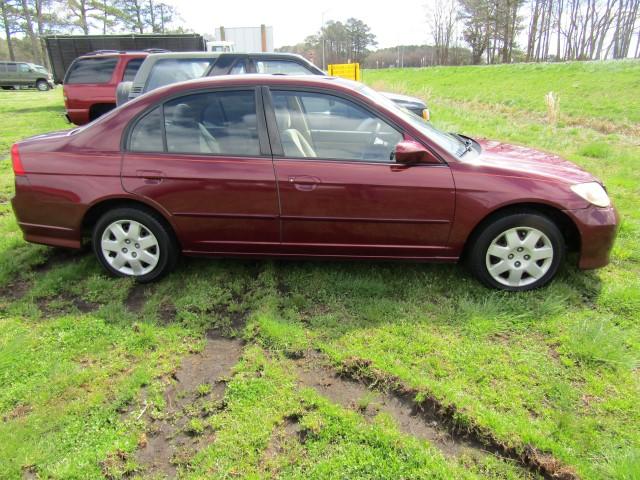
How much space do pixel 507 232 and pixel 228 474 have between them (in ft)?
8.11

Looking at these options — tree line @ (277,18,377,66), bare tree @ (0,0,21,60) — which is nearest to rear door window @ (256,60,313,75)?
bare tree @ (0,0,21,60)

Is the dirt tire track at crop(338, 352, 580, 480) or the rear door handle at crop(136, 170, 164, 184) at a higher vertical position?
the rear door handle at crop(136, 170, 164, 184)

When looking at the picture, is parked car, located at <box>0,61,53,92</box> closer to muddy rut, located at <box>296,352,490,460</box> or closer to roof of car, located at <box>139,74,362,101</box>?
roof of car, located at <box>139,74,362,101</box>

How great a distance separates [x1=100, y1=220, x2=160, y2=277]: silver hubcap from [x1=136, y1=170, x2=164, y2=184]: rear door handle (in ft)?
1.22

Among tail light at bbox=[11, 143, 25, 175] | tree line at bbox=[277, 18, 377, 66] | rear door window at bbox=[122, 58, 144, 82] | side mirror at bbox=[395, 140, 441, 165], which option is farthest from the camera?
tree line at bbox=[277, 18, 377, 66]

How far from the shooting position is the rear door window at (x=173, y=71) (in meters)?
6.90

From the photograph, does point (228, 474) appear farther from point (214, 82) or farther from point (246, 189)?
point (214, 82)

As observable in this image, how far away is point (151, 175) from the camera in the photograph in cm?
337

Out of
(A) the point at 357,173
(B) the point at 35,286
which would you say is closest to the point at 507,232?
(A) the point at 357,173

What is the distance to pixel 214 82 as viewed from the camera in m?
3.42

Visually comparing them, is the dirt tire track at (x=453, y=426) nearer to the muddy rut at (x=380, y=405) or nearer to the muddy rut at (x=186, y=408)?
the muddy rut at (x=380, y=405)

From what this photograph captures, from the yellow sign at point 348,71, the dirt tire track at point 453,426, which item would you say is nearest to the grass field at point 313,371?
the dirt tire track at point 453,426

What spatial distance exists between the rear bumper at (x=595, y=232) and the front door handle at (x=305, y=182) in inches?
72.1

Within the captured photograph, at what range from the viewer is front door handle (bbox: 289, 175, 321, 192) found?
324 centimetres
